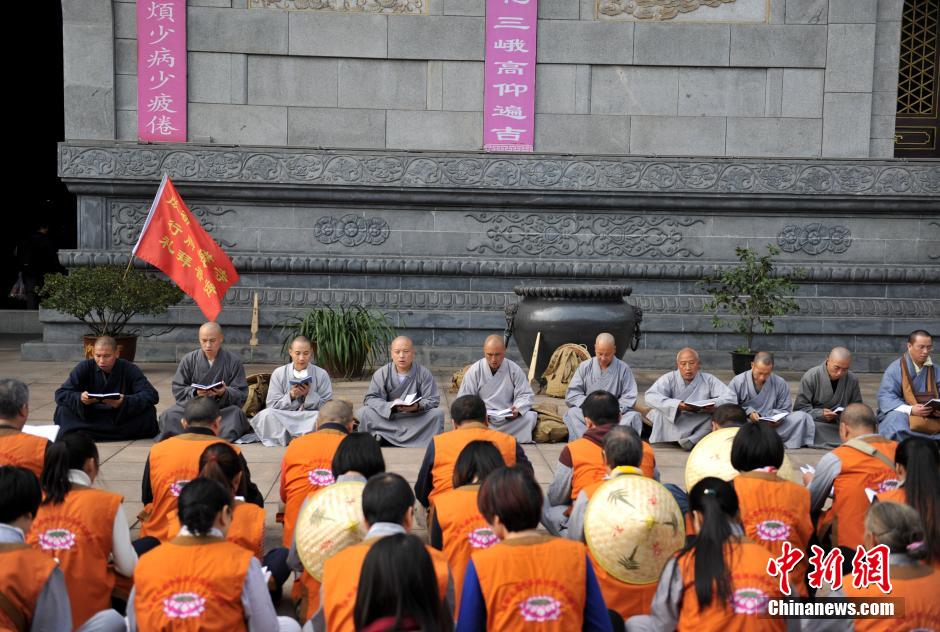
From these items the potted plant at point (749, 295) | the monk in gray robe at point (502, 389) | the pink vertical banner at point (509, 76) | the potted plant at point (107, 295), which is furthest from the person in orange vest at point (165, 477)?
the pink vertical banner at point (509, 76)

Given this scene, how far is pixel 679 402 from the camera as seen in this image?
7.39 meters

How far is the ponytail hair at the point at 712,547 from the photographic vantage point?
2898 millimetres

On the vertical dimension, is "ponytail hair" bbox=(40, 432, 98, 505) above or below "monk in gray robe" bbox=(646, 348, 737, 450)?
above

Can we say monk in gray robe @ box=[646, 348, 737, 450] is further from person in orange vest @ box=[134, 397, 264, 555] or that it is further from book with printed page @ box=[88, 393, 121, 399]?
book with printed page @ box=[88, 393, 121, 399]

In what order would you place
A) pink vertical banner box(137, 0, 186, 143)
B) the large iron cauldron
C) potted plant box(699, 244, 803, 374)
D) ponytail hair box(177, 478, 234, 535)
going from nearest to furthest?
ponytail hair box(177, 478, 234, 535) → the large iron cauldron → potted plant box(699, 244, 803, 374) → pink vertical banner box(137, 0, 186, 143)

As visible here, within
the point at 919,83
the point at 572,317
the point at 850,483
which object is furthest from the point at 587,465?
the point at 919,83

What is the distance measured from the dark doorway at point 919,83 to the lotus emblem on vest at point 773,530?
34.9 feet

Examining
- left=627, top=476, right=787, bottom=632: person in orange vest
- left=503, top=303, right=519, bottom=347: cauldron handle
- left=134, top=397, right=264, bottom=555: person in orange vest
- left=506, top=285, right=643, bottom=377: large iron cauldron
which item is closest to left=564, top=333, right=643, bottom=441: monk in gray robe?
left=506, top=285, right=643, bottom=377: large iron cauldron

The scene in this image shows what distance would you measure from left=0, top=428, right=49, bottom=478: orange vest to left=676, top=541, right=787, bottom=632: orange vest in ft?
10.4

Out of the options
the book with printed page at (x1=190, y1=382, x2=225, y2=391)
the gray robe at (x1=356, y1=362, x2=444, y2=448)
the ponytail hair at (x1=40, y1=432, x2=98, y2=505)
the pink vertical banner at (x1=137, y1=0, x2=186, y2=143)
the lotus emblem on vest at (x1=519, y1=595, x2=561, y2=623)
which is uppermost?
the pink vertical banner at (x1=137, y1=0, x2=186, y2=143)

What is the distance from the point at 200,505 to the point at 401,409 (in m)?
4.34

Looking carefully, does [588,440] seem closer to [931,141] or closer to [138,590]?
[138,590]

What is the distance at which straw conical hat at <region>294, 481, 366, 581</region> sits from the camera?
3541mm

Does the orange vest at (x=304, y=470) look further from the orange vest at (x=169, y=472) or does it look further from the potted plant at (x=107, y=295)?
the potted plant at (x=107, y=295)
